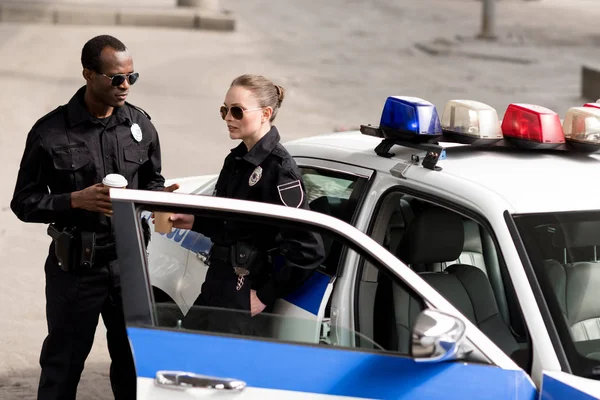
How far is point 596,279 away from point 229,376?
52.1 inches

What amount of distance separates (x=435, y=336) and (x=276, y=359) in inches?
18.5

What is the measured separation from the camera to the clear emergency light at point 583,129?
11.9 feet

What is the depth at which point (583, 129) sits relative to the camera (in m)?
3.65

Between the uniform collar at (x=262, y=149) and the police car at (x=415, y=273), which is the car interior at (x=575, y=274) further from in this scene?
the uniform collar at (x=262, y=149)

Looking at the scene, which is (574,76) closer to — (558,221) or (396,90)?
(396,90)

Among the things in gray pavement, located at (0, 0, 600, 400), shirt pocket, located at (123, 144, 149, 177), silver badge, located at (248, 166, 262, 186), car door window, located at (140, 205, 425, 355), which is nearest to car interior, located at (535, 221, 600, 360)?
car door window, located at (140, 205, 425, 355)

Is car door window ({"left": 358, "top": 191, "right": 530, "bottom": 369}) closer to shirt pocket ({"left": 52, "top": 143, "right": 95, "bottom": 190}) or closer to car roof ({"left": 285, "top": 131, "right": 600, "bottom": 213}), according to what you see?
car roof ({"left": 285, "top": 131, "right": 600, "bottom": 213})

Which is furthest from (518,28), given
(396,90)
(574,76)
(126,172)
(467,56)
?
(126,172)

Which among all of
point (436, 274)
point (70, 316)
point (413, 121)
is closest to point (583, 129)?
point (413, 121)

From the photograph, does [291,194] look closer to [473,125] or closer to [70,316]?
[473,125]

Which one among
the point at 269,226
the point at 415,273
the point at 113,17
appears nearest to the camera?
the point at 415,273

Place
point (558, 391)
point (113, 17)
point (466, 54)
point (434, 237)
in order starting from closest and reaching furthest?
1. point (558, 391)
2. point (434, 237)
3. point (466, 54)
4. point (113, 17)

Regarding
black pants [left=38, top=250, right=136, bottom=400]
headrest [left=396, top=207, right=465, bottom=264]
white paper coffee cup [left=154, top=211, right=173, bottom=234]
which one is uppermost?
white paper coffee cup [left=154, top=211, right=173, bottom=234]

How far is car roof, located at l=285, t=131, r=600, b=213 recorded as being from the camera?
130 inches
